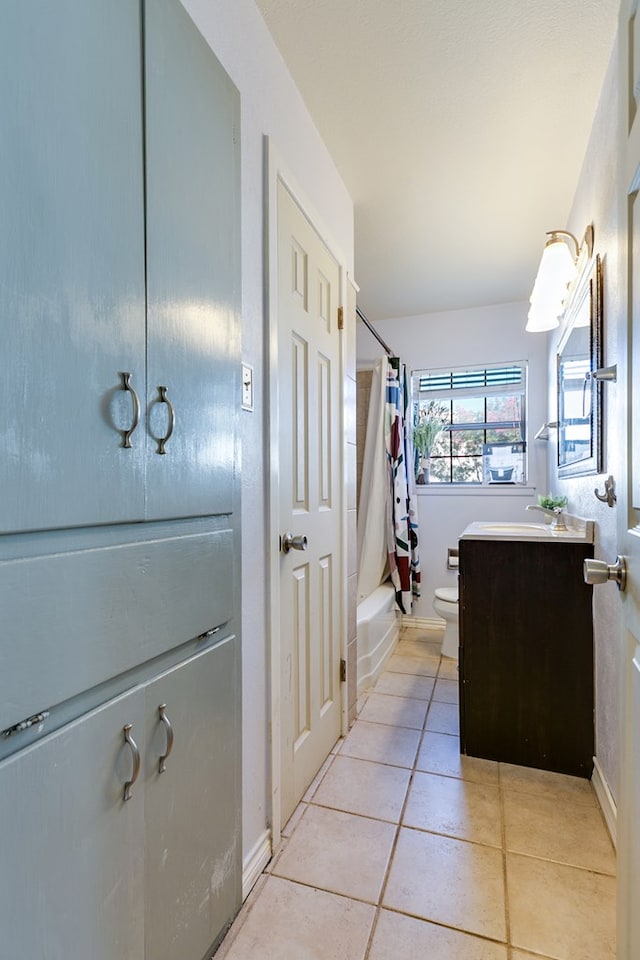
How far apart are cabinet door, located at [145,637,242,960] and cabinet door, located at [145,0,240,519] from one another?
37 cm

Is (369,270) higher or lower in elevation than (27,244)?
higher

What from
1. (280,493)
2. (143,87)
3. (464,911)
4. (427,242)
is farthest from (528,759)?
(427,242)

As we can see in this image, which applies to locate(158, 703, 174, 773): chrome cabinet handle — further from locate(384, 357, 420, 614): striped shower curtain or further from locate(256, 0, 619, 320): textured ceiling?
locate(384, 357, 420, 614): striped shower curtain

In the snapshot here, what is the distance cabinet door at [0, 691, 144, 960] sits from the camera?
622 millimetres

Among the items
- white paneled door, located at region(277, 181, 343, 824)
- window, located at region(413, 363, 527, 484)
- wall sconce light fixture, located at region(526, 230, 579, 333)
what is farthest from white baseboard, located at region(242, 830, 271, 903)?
window, located at region(413, 363, 527, 484)

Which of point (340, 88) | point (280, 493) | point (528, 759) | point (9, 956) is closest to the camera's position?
point (9, 956)

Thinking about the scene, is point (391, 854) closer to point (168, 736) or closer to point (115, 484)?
point (168, 736)

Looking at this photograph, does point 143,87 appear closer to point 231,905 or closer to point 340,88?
point 340,88

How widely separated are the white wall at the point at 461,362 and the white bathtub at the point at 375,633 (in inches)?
22.9

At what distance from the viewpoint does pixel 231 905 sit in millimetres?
1136

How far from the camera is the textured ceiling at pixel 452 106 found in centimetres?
140

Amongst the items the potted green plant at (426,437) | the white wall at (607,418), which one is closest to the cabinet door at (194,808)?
the white wall at (607,418)

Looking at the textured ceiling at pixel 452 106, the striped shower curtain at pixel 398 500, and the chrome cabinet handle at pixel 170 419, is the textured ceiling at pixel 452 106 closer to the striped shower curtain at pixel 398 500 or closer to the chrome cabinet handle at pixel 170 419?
the striped shower curtain at pixel 398 500

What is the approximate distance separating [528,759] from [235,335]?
75.3 inches
